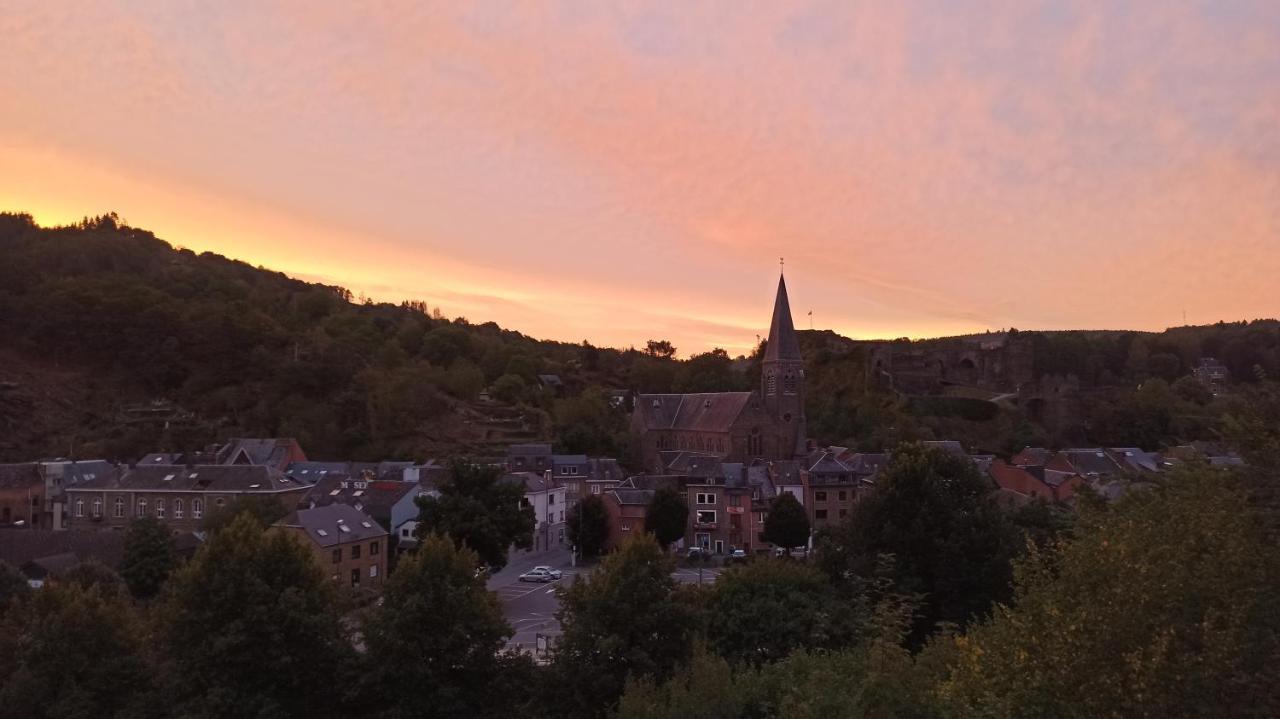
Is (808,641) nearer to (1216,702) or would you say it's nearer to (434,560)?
(434,560)

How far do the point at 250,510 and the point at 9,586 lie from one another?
459 inches

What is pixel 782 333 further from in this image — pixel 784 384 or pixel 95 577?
pixel 95 577

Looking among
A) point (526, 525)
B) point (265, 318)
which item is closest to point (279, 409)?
point (265, 318)

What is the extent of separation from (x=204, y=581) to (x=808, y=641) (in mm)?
15165

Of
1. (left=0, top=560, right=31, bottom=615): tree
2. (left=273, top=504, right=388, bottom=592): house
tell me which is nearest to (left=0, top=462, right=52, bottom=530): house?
(left=273, top=504, right=388, bottom=592): house

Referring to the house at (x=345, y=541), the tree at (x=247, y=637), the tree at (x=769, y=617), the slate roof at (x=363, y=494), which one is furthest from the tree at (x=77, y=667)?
the slate roof at (x=363, y=494)

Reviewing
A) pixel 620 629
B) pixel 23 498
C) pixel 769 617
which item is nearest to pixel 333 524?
pixel 620 629

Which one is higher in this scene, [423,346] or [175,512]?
[423,346]

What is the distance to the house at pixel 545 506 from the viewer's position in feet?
167

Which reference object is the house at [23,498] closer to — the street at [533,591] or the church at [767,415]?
the street at [533,591]

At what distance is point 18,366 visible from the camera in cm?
7838

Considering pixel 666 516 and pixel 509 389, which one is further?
pixel 509 389

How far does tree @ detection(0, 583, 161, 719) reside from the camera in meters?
18.9

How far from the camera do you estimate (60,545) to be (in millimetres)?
36969
